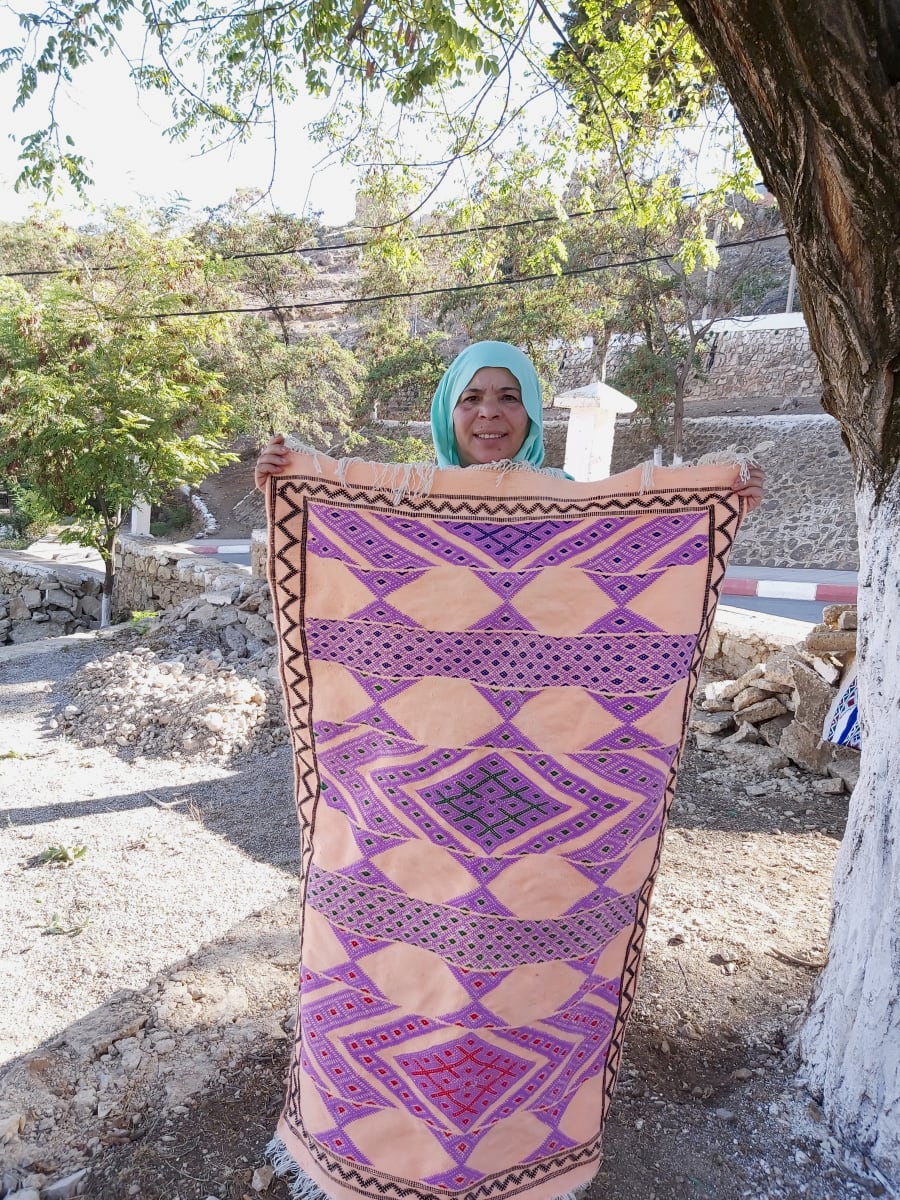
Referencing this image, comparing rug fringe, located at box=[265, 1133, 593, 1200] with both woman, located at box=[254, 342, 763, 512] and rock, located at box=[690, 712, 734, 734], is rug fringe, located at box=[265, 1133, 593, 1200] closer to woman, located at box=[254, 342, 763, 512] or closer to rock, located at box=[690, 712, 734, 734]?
woman, located at box=[254, 342, 763, 512]

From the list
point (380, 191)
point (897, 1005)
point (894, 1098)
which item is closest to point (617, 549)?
point (897, 1005)

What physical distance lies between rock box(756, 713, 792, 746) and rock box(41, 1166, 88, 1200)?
3978 mm

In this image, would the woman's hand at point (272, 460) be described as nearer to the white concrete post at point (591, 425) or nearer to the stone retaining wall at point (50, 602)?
the white concrete post at point (591, 425)

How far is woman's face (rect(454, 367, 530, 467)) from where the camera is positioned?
205cm

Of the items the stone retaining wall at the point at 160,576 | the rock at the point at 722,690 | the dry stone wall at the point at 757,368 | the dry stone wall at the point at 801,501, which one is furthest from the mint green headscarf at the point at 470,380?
the dry stone wall at the point at 757,368

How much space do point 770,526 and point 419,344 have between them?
24.5ft

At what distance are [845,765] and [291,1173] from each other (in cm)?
347

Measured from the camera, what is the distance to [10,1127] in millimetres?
2004

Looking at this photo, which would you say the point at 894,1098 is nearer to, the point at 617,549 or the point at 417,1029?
the point at 417,1029

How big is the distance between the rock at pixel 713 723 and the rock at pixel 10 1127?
391 cm

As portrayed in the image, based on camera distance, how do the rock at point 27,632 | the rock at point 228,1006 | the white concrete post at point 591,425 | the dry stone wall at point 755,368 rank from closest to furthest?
the rock at point 228,1006
the white concrete post at point 591,425
the rock at point 27,632
the dry stone wall at point 755,368

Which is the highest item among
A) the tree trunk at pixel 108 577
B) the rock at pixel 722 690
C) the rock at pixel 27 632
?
the rock at pixel 722 690

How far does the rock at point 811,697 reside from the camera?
14.5 feet

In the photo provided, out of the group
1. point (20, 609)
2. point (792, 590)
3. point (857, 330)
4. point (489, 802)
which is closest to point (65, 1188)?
point (489, 802)
